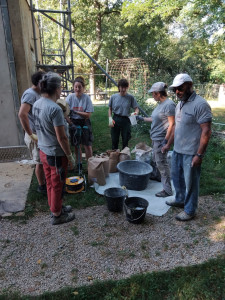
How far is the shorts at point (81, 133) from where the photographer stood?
11.9 feet

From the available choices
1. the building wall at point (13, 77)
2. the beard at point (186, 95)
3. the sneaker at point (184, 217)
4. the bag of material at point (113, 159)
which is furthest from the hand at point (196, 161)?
the building wall at point (13, 77)

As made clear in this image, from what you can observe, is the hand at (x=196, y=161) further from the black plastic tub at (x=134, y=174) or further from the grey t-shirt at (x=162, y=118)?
the black plastic tub at (x=134, y=174)

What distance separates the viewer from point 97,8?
15.9 m

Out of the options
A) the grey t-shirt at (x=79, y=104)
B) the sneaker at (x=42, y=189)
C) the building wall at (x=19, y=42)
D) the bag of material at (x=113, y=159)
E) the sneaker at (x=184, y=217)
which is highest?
the building wall at (x=19, y=42)

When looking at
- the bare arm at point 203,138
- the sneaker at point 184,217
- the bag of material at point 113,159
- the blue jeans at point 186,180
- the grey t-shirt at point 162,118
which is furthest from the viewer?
the bag of material at point 113,159

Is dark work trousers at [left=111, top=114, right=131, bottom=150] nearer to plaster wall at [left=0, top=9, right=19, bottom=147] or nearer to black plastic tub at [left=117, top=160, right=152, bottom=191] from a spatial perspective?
black plastic tub at [left=117, top=160, right=152, bottom=191]

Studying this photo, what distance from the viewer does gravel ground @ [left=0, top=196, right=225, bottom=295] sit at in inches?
82.9

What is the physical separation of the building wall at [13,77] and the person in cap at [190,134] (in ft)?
11.1

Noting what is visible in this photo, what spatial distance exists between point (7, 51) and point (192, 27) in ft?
34.1

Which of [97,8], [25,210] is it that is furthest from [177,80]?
[97,8]

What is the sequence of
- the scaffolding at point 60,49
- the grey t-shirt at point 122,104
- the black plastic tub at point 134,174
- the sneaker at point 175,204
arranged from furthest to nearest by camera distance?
the scaffolding at point 60,49 → the grey t-shirt at point 122,104 → the black plastic tub at point 134,174 → the sneaker at point 175,204

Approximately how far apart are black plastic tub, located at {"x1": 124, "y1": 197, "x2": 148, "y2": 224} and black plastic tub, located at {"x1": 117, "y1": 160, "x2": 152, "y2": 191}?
0.68 m

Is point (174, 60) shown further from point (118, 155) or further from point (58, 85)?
point (58, 85)

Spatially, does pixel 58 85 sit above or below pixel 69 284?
above
